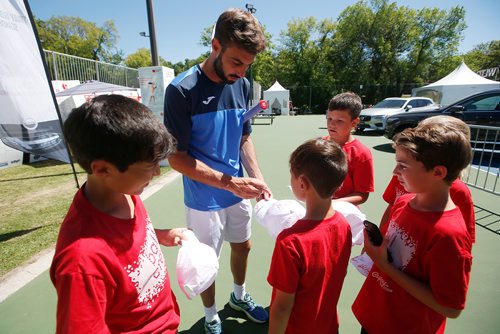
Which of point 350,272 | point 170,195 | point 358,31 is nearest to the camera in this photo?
point 350,272

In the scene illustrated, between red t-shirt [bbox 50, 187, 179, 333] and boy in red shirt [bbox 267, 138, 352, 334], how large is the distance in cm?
49

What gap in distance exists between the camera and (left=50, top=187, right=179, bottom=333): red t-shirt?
0.79 meters

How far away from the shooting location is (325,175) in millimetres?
1277

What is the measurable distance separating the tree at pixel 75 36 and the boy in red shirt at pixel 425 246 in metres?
52.5

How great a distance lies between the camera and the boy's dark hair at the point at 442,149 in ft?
4.12

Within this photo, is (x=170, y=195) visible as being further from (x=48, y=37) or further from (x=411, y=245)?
(x=48, y=37)

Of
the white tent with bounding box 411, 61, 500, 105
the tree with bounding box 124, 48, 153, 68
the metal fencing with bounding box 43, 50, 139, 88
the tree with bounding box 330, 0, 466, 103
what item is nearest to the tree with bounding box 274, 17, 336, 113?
the tree with bounding box 330, 0, 466, 103

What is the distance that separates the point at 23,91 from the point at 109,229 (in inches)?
149

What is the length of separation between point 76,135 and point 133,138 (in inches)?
6.8

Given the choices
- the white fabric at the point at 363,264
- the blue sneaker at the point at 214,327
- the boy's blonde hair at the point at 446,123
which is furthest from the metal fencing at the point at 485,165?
the blue sneaker at the point at 214,327

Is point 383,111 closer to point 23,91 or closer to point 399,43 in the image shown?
point 23,91

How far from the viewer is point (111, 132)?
0.89 m

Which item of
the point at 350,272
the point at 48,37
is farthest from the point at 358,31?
the point at 48,37

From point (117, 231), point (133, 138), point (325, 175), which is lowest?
point (117, 231)
